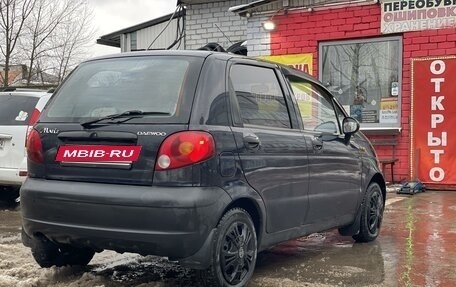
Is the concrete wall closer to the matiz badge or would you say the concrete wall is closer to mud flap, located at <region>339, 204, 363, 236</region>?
mud flap, located at <region>339, 204, 363, 236</region>

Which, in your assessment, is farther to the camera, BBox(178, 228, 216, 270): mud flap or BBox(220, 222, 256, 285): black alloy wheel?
BBox(220, 222, 256, 285): black alloy wheel

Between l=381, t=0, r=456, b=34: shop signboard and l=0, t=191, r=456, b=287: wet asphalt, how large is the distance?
4672 mm

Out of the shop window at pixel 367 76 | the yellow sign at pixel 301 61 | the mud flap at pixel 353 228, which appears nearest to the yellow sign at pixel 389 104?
the shop window at pixel 367 76

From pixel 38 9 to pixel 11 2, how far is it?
2.32m

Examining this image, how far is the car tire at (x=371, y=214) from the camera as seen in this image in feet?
19.6

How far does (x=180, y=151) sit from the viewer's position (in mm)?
3754

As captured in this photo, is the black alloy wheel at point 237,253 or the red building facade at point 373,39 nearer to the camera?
the black alloy wheel at point 237,253

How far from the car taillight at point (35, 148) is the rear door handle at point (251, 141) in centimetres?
146

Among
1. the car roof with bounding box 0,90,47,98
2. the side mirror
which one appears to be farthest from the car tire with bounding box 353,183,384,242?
the car roof with bounding box 0,90,47,98

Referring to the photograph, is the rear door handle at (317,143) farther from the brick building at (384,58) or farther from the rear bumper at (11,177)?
the brick building at (384,58)

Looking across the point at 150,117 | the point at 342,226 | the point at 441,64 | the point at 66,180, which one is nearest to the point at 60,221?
the point at 66,180

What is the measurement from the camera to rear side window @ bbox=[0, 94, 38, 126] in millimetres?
7816

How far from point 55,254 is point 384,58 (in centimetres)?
797

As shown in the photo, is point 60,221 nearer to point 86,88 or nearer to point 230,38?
point 86,88
